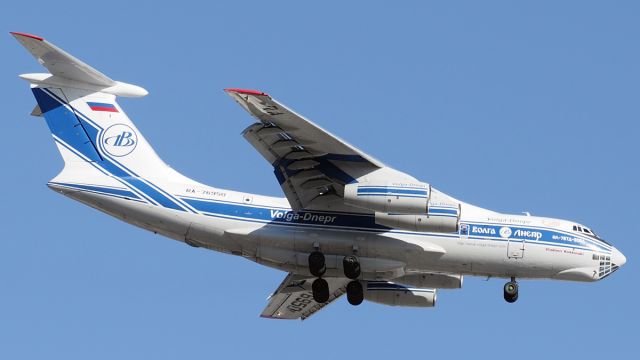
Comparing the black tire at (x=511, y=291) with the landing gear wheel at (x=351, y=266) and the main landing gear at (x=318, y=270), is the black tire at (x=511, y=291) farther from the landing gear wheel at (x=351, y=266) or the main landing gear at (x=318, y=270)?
the main landing gear at (x=318, y=270)

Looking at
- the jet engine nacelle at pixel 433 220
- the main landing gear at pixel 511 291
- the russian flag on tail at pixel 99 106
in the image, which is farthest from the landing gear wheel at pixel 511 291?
the russian flag on tail at pixel 99 106

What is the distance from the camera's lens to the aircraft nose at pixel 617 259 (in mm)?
16406

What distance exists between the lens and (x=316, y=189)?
16266mm

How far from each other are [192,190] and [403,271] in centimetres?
329

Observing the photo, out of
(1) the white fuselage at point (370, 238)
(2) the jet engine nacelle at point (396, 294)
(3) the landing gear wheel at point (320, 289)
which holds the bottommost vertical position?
(3) the landing gear wheel at point (320, 289)

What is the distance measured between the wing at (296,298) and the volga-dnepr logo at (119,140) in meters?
3.29

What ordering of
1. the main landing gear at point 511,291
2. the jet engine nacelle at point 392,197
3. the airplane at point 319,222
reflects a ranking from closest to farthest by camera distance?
the jet engine nacelle at point 392,197, the airplane at point 319,222, the main landing gear at point 511,291

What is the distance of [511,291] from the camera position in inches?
645

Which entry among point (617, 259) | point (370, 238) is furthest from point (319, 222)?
point (617, 259)

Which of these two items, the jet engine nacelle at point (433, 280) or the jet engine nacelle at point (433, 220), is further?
the jet engine nacelle at point (433, 280)

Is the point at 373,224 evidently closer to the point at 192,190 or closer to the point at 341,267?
the point at 341,267

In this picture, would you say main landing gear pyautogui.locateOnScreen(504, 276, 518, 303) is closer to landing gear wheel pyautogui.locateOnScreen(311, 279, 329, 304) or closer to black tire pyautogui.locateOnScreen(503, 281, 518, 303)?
black tire pyautogui.locateOnScreen(503, 281, 518, 303)

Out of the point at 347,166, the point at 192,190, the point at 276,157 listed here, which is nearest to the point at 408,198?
the point at 347,166

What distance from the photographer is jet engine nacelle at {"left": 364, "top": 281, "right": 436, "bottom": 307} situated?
18203mm
